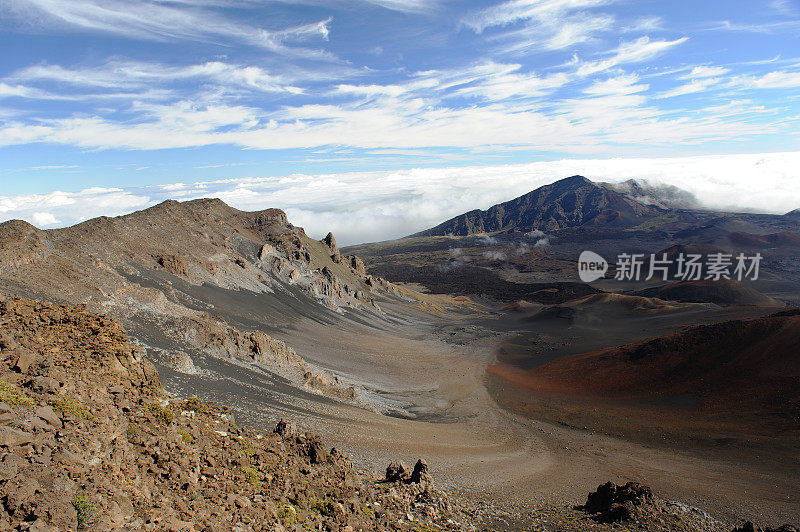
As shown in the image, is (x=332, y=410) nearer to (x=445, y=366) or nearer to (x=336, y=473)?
(x=336, y=473)

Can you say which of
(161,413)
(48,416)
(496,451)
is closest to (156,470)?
(48,416)

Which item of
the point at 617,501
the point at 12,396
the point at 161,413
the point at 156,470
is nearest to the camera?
the point at 12,396

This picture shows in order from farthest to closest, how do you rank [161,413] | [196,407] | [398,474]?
1. [398,474]
2. [196,407]
3. [161,413]

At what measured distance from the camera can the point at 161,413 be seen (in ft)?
35.5

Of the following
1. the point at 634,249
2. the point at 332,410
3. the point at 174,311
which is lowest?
the point at 332,410

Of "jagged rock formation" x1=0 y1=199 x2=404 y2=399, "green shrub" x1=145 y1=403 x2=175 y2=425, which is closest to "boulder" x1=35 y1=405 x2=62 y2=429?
"green shrub" x1=145 y1=403 x2=175 y2=425

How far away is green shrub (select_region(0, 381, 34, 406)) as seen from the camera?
306 inches

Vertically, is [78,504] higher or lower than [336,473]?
higher

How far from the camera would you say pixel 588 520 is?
1495cm

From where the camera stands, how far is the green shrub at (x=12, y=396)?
7770 millimetres

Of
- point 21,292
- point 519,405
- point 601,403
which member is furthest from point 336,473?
point 601,403

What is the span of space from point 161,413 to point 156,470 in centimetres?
269

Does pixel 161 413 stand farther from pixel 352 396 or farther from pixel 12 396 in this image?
pixel 352 396

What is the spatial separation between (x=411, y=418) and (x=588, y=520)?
55.9 feet
